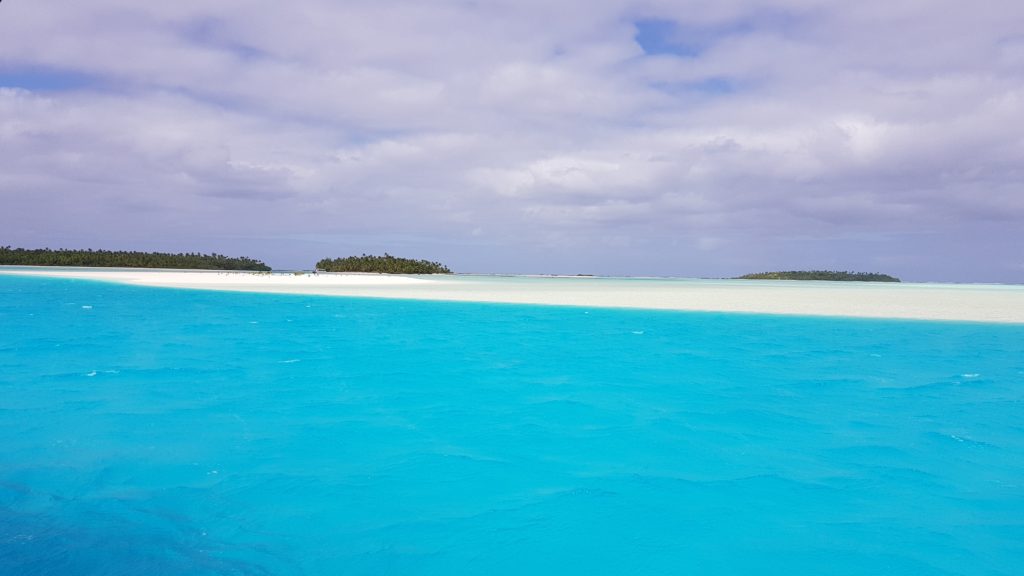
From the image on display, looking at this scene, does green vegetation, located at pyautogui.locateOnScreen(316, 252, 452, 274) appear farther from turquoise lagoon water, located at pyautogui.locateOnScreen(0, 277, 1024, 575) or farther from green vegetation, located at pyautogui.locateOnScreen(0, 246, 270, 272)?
turquoise lagoon water, located at pyautogui.locateOnScreen(0, 277, 1024, 575)

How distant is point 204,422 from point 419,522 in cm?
412

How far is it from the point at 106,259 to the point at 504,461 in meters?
96.7

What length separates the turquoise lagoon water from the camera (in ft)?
15.3

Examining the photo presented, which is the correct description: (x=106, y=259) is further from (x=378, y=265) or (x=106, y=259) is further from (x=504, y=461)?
(x=504, y=461)

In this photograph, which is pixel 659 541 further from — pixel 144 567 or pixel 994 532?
pixel 144 567

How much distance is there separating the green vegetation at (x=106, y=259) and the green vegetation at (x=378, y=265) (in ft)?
59.0

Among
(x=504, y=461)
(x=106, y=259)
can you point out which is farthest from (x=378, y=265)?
(x=504, y=461)

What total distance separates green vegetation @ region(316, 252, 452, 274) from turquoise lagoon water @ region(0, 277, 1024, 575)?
7258 cm

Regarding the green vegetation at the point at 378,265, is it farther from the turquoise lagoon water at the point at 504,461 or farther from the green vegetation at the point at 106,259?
the turquoise lagoon water at the point at 504,461

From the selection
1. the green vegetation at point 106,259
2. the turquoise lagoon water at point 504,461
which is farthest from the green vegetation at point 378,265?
the turquoise lagoon water at point 504,461

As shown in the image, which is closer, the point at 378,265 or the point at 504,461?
the point at 504,461

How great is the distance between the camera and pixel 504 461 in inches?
265

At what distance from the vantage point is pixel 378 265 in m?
86.2

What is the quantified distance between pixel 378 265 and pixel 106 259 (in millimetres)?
37039
